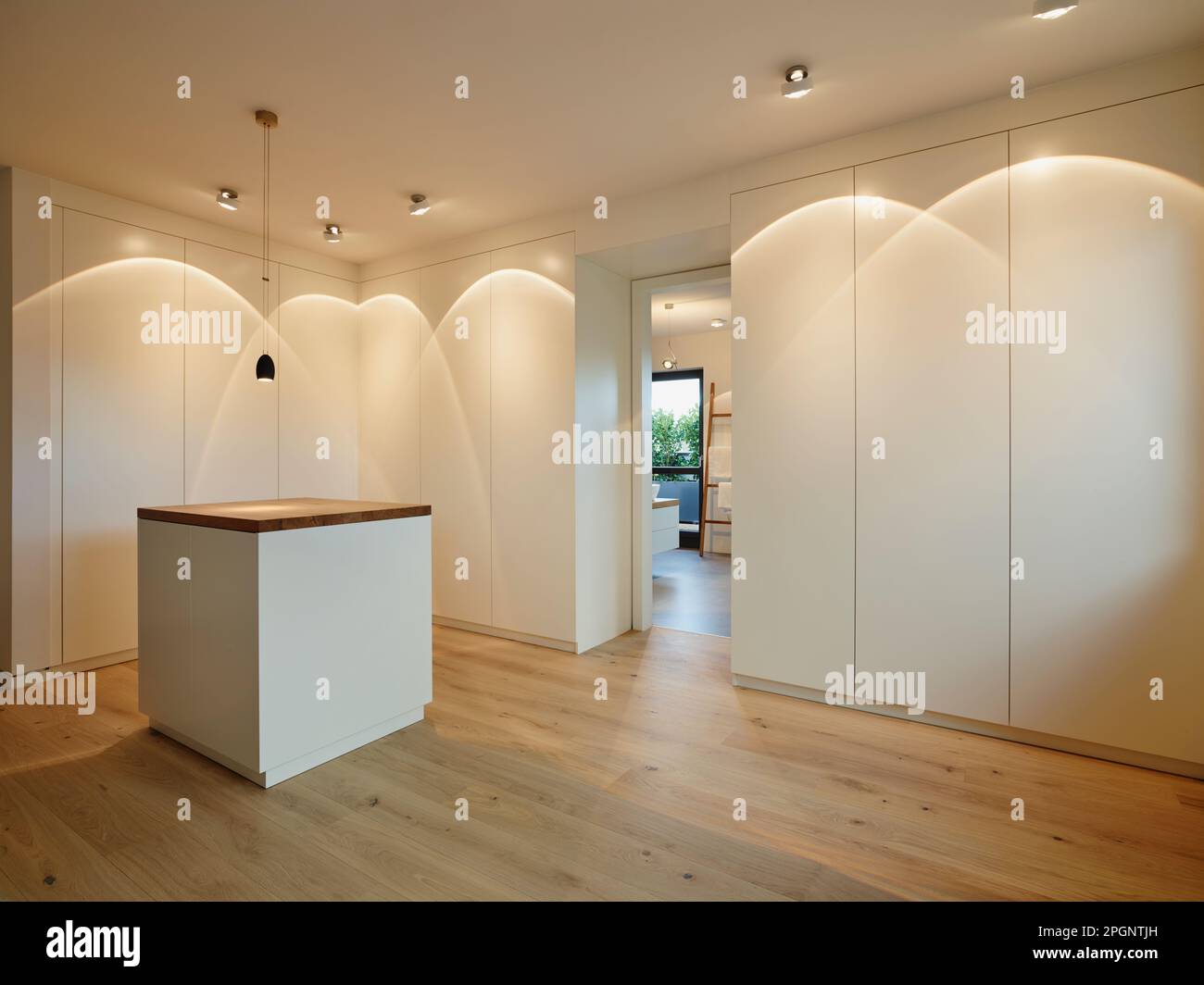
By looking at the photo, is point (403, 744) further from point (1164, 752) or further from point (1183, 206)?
point (1183, 206)

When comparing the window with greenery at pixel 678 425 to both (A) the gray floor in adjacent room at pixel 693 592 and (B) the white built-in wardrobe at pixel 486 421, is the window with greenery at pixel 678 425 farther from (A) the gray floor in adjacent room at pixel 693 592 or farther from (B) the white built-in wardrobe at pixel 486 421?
(B) the white built-in wardrobe at pixel 486 421

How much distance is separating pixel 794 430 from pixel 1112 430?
125 centimetres

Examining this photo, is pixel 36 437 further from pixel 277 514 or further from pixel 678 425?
pixel 678 425

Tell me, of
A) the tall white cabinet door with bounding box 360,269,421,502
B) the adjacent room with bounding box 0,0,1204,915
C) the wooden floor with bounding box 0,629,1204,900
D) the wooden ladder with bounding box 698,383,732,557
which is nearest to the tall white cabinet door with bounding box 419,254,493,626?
the tall white cabinet door with bounding box 360,269,421,502

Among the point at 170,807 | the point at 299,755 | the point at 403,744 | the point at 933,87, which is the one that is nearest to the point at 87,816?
the point at 170,807

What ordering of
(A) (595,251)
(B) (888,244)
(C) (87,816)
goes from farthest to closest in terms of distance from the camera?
(A) (595,251)
(B) (888,244)
(C) (87,816)

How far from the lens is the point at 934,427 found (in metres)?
2.83

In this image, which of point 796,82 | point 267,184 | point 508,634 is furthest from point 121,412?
point 796,82

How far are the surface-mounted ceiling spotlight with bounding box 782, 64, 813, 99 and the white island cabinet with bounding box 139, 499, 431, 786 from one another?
2343 mm

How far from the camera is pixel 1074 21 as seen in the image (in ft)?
7.24

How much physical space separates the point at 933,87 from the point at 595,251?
6.07 feet

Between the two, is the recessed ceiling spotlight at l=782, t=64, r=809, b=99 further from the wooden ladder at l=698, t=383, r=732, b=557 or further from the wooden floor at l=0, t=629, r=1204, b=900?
the wooden ladder at l=698, t=383, r=732, b=557

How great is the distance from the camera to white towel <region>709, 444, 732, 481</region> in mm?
7508

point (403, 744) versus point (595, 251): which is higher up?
point (595, 251)
